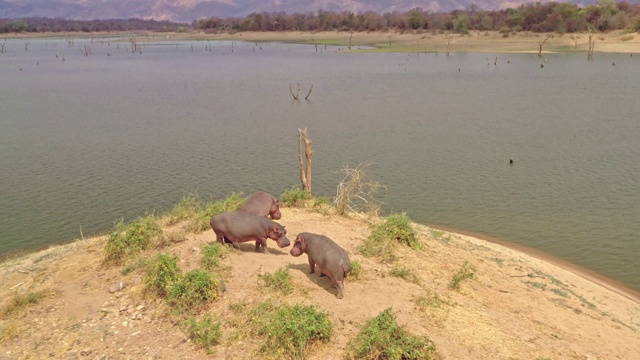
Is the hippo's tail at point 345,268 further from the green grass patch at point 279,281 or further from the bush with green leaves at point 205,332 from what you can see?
the bush with green leaves at point 205,332

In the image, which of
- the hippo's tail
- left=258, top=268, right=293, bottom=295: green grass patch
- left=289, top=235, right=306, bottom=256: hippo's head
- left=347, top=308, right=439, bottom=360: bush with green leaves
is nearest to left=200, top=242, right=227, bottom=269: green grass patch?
left=258, top=268, right=293, bottom=295: green grass patch

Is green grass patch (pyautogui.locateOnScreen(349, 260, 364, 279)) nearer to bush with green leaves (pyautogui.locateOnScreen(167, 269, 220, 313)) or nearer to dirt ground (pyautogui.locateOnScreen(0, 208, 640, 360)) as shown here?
dirt ground (pyautogui.locateOnScreen(0, 208, 640, 360))

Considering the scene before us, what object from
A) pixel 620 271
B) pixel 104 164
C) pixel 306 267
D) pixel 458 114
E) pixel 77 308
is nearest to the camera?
pixel 77 308

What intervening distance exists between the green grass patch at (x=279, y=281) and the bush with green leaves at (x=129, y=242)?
14.2 feet

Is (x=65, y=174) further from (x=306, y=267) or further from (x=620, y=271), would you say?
(x=620, y=271)

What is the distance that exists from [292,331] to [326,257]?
2482mm

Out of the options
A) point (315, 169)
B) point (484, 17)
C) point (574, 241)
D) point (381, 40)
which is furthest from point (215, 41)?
point (574, 241)

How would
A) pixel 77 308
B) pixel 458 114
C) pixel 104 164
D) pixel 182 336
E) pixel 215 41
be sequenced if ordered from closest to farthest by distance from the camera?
pixel 182 336 < pixel 77 308 < pixel 104 164 < pixel 458 114 < pixel 215 41

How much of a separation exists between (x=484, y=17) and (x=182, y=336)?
449 ft

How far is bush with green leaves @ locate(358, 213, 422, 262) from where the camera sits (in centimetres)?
1517

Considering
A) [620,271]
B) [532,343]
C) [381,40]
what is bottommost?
[620,271]

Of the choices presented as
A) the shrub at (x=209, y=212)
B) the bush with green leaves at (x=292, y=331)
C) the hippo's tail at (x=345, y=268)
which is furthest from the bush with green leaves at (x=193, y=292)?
the shrub at (x=209, y=212)

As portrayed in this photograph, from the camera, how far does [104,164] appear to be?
32062mm

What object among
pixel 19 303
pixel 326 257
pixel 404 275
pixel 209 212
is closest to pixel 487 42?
pixel 209 212
